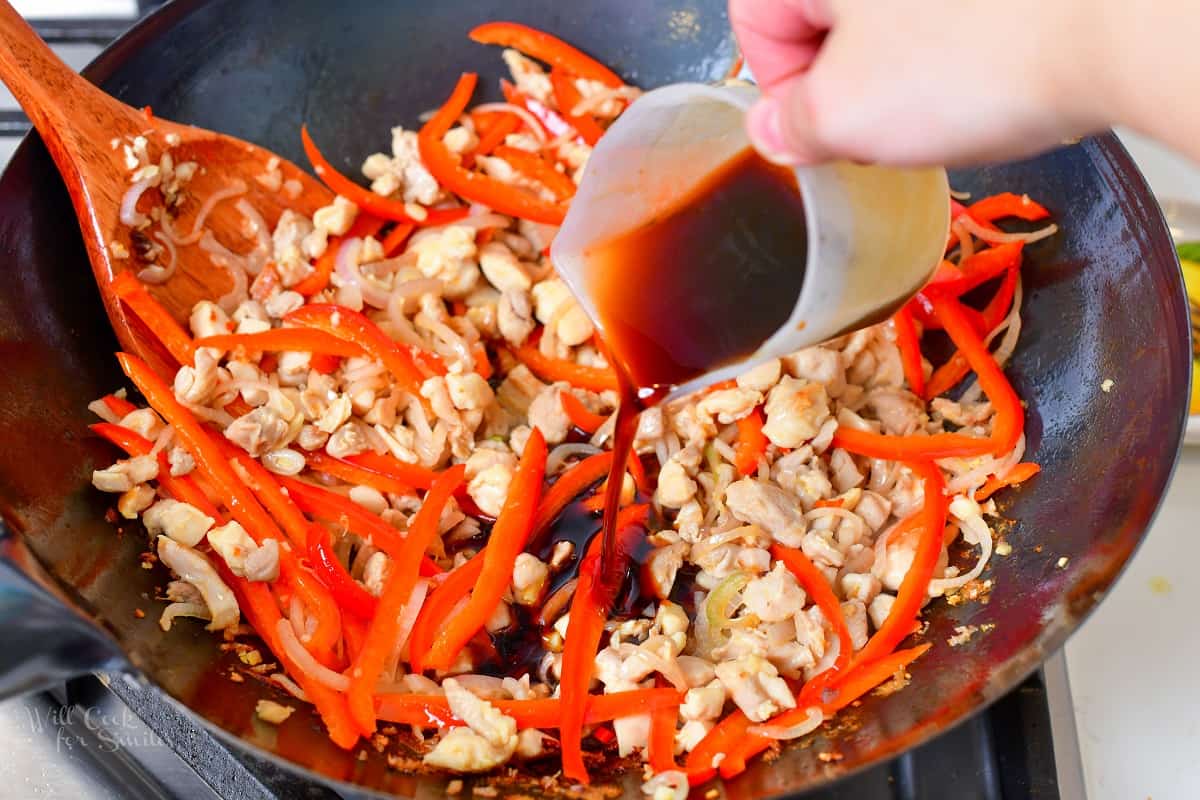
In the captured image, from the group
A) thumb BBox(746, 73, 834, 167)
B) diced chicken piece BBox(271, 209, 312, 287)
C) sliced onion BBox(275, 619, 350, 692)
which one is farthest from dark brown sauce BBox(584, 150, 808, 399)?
diced chicken piece BBox(271, 209, 312, 287)

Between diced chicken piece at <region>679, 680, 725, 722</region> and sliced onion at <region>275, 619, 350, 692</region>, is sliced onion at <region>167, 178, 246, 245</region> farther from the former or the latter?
diced chicken piece at <region>679, 680, 725, 722</region>

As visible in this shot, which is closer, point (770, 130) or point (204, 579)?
point (770, 130)

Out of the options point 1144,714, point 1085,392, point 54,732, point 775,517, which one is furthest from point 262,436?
point 1144,714

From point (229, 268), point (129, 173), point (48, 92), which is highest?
point (48, 92)

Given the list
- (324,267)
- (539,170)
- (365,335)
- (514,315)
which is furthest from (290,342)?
(539,170)

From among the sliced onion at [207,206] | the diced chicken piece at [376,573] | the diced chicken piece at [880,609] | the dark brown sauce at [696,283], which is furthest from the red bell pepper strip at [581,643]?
the sliced onion at [207,206]

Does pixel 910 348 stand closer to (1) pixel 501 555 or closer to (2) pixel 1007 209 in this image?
(2) pixel 1007 209

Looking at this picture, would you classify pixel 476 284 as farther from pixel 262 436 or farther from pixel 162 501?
pixel 162 501
